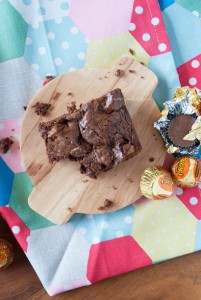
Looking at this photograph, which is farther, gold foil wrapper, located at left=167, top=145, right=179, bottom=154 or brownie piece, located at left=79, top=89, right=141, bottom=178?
gold foil wrapper, located at left=167, top=145, right=179, bottom=154

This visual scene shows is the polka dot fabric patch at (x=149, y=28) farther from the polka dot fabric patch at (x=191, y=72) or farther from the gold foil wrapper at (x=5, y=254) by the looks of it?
the gold foil wrapper at (x=5, y=254)

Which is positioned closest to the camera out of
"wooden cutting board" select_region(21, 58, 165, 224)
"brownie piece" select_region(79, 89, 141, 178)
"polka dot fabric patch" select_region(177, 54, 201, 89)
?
"brownie piece" select_region(79, 89, 141, 178)

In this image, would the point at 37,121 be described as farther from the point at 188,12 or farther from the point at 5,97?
the point at 188,12

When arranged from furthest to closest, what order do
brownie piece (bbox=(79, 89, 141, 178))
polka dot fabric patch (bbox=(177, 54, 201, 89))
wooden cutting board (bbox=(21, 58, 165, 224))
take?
polka dot fabric patch (bbox=(177, 54, 201, 89)) < wooden cutting board (bbox=(21, 58, 165, 224)) < brownie piece (bbox=(79, 89, 141, 178))

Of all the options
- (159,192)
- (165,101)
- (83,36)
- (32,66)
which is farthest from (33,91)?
(159,192)

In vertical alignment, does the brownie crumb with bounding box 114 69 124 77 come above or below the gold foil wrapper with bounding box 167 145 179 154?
above

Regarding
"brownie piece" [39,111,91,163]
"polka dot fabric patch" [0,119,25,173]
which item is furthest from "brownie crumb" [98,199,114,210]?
→ "polka dot fabric patch" [0,119,25,173]

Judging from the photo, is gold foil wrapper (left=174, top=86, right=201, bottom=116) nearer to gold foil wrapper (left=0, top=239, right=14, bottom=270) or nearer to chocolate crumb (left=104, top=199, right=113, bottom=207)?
chocolate crumb (left=104, top=199, right=113, bottom=207)
